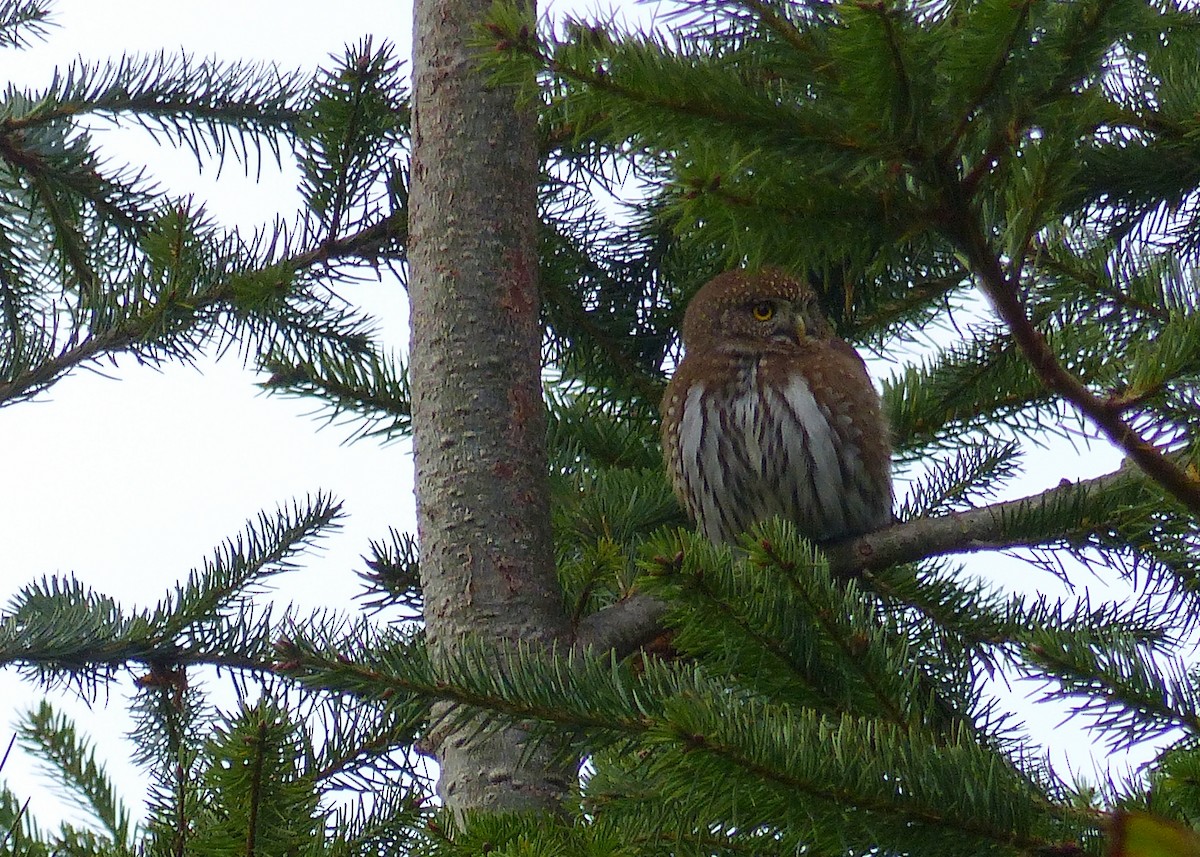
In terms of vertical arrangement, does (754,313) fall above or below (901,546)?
above

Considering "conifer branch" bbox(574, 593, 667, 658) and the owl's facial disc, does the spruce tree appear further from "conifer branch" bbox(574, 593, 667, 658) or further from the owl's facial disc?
the owl's facial disc

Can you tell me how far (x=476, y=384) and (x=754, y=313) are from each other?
124 cm

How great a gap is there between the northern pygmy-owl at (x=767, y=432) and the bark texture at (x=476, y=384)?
762 mm

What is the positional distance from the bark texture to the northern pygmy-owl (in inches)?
30.0

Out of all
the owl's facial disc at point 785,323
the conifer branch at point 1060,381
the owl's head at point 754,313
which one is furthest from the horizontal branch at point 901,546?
the owl's facial disc at point 785,323

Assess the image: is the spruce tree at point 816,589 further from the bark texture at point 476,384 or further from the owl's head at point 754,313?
the owl's head at point 754,313

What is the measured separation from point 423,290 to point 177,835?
1.35 metres

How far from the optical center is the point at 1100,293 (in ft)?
6.70

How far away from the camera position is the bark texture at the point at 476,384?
94.8 inches

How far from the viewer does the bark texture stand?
2408 mm

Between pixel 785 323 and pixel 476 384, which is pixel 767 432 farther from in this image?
pixel 476 384

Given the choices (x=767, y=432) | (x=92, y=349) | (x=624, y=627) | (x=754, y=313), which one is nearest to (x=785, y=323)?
(x=754, y=313)

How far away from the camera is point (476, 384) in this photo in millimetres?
2590

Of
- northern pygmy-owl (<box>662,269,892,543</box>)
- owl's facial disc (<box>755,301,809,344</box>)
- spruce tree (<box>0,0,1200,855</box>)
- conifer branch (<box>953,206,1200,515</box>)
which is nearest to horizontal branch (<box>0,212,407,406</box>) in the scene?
spruce tree (<box>0,0,1200,855</box>)
